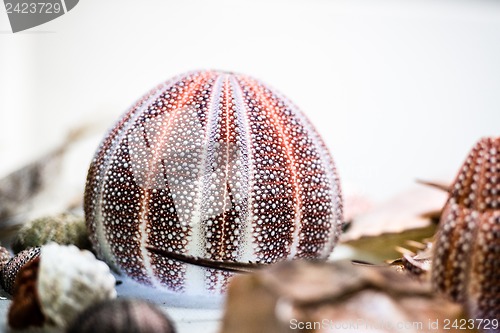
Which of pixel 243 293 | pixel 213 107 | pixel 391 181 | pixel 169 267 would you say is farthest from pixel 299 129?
pixel 391 181

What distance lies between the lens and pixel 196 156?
0.74 m

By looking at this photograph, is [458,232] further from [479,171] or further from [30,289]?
[30,289]

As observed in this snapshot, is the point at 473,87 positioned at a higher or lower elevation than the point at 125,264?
lower

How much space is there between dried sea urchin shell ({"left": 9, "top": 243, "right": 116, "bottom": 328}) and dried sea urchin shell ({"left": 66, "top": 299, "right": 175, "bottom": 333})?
0.08 metres

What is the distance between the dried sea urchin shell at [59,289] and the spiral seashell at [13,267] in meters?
0.15

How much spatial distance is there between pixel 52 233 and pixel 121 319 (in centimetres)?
44

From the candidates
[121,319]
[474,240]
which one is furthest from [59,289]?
[474,240]

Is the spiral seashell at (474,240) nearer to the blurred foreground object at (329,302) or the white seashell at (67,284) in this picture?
the blurred foreground object at (329,302)

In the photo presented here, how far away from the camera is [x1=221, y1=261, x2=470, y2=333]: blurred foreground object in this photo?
450 millimetres

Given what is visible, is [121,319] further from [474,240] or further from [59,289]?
[474,240]

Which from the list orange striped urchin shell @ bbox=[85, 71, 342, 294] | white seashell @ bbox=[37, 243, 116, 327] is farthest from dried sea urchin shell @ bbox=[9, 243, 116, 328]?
orange striped urchin shell @ bbox=[85, 71, 342, 294]

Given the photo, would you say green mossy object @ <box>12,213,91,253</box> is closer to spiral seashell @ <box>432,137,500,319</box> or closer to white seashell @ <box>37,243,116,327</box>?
white seashell @ <box>37,243,116,327</box>

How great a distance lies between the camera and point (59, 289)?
59cm

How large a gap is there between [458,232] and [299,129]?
0.94 feet
